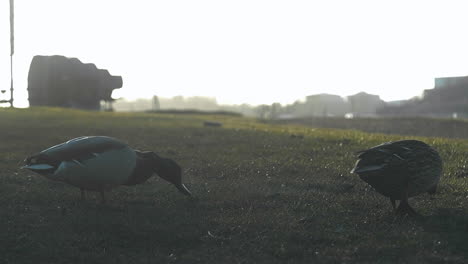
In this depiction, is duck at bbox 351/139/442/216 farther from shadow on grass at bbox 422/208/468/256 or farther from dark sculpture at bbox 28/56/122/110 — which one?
dark sculpture at bbox 28/56/122/110

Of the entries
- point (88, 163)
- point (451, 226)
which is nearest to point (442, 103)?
point (451, 226)

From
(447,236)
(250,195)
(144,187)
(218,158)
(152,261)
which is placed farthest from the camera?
(218,158)

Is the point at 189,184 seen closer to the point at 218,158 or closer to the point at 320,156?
the point at 218,158

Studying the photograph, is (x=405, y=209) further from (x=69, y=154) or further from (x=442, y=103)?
(x=442, y=103)

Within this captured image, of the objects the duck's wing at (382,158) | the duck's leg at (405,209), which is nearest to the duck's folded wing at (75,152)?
the duck's wing at (382,158)

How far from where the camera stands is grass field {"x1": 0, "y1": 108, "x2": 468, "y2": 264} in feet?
22.1

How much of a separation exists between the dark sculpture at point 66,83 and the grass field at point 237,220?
18.9 meters

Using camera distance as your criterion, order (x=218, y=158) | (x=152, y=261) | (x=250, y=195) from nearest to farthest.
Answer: (x=152, y=261) < (x=250, y=195) < (x=218, y=158)

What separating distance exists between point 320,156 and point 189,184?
4664mm

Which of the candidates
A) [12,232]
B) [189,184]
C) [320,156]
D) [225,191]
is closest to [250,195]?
[225,191]

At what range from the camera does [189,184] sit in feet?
33.9

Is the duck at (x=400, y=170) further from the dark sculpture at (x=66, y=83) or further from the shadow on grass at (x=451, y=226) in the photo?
the dark sculpture at (x=66, y=83)

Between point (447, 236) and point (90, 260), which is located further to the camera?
point (447, 236)

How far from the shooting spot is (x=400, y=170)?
7.87 m
